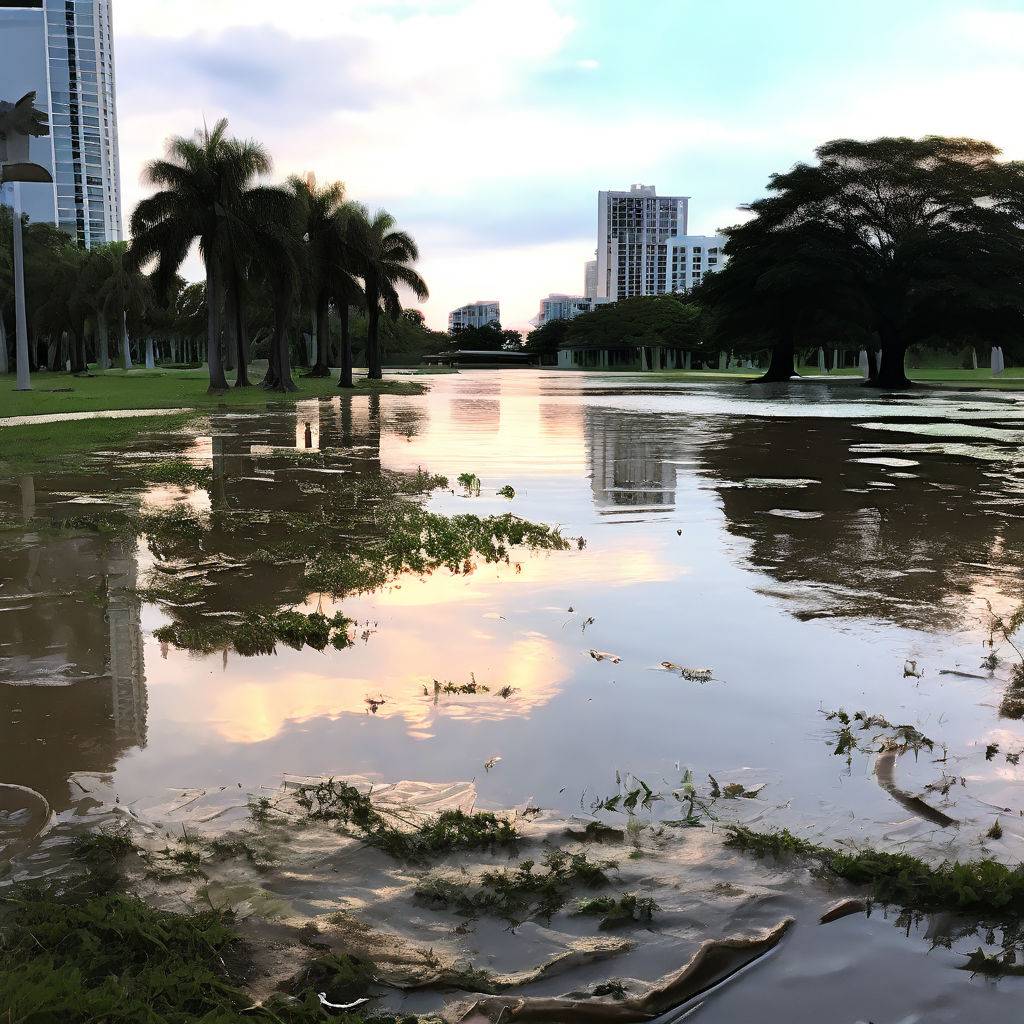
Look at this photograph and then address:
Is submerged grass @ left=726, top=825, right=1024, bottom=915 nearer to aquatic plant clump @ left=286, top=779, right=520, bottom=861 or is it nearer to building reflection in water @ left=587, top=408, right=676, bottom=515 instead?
aquatic plant clump @ left=286, top=779, right=520, bottom=861

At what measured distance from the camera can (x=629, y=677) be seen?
547 cm

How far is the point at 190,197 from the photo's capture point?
1576 inches

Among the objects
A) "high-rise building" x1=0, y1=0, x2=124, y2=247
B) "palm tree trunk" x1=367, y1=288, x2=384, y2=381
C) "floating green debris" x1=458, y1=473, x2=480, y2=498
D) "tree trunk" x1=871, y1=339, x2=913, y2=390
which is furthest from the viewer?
"high-rise building" x1=0, y1=0, x2=124, y2=247

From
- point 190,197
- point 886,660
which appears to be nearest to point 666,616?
point 886,660

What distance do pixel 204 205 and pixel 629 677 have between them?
3915 centimetres

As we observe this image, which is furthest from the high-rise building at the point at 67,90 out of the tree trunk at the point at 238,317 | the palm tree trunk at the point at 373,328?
the tree trunk at the point at 238,317

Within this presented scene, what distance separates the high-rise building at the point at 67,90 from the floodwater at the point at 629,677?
176 meters

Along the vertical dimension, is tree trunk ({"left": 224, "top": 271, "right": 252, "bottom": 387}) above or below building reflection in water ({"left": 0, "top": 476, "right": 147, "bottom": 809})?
above

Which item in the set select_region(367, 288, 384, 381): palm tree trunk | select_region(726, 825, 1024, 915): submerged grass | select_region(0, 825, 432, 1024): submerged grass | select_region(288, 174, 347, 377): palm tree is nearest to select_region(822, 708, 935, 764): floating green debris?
select_region(726, 825, 1024, 915): submerged grass

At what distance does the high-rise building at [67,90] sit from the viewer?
16662cm

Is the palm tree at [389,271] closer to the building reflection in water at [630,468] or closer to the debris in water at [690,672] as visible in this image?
the building reflection in water at [630,468]

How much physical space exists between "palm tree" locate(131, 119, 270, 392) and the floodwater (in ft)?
97.6

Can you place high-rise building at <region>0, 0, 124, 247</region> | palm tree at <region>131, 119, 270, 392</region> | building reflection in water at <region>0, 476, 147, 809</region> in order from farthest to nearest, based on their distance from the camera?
high-rise building at <region>0, 0, 124, 247</region>, palm tree at <region>131, 119, 270, 392</region>, building reflection in water at <region>0, 476, 147, 809</region>

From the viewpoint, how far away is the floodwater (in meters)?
3.80
